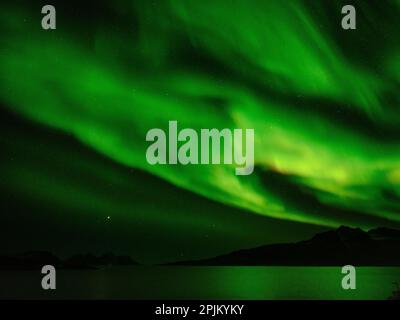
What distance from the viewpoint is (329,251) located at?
3975 millimetres

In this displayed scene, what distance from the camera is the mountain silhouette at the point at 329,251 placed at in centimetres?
393

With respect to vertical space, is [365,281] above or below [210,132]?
below

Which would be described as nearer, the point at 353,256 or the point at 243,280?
the point at 353,256

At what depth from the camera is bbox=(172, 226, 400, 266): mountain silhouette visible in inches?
155

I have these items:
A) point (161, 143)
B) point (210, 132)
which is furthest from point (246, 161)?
point (161, 143)

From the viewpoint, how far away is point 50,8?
3699mm
